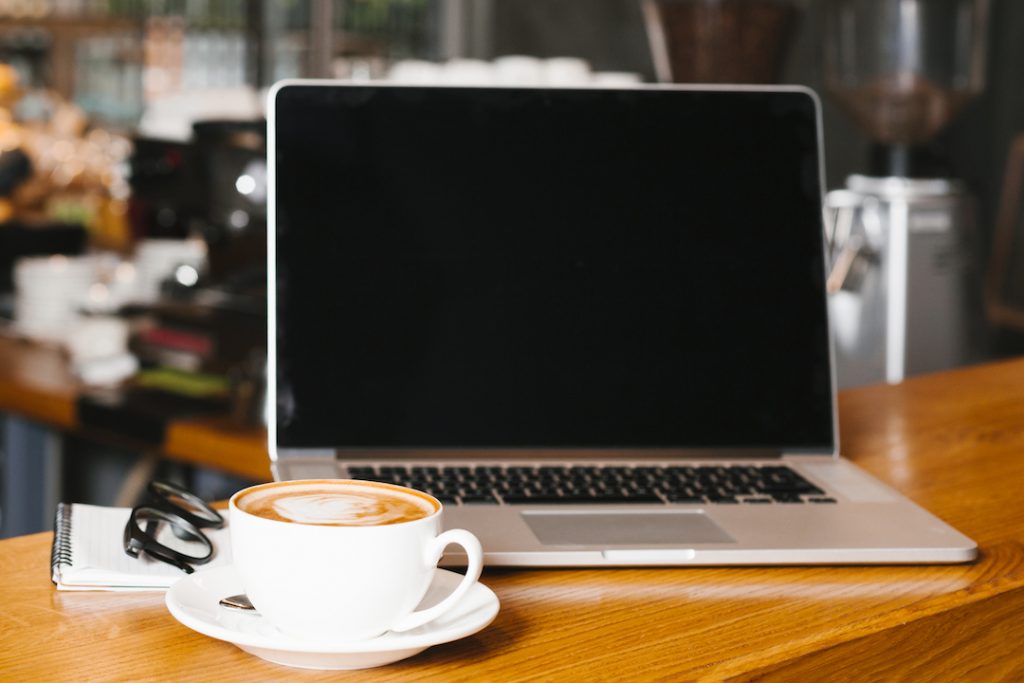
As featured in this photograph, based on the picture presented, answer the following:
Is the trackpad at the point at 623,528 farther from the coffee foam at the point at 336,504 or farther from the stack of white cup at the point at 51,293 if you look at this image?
the stack of white cup at the point at 51,293

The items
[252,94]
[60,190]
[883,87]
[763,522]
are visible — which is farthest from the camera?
[60,190]

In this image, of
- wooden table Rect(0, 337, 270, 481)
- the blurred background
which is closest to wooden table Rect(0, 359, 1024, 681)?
the blurred background

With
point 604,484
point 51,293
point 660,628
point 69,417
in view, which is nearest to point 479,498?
point 604,484

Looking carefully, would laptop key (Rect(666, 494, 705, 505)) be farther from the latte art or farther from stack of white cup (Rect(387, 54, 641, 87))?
stack of white cup (Rect(387, 54, 641, 87))

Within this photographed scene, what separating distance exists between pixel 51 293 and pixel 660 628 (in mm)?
2086

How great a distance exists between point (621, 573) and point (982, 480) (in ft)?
1.13

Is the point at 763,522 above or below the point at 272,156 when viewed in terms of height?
below

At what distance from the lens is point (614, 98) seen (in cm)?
91

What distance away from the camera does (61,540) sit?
2.26 feet

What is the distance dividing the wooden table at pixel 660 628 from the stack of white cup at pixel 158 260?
1574 mm

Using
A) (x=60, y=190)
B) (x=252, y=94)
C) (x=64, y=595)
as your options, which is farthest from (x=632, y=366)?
(x=60, y=190)

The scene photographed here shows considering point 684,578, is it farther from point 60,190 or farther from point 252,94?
point 60,190

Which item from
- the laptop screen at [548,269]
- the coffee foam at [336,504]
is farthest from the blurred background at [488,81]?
the coffee foam at [336,504]

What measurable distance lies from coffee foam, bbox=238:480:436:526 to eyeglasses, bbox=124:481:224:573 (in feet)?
0.32
